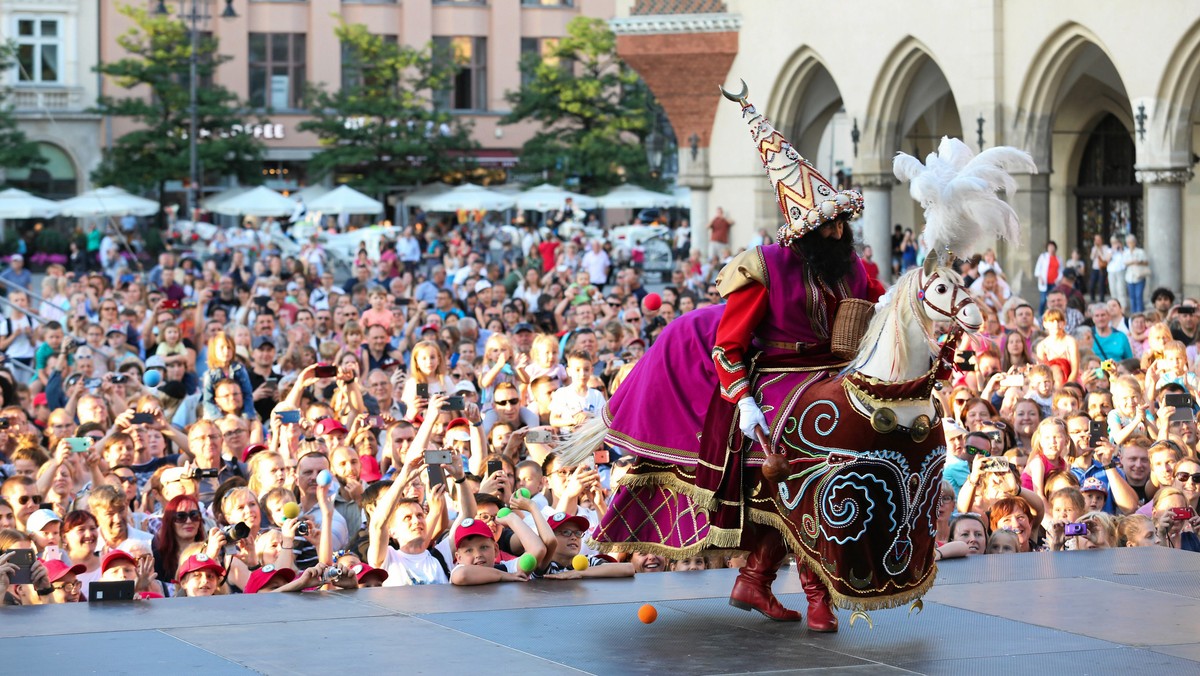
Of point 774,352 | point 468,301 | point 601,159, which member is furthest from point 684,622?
point 601,159

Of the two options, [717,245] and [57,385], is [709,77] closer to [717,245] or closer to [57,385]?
[717,245]

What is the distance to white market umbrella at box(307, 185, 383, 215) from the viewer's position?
41.2 metres

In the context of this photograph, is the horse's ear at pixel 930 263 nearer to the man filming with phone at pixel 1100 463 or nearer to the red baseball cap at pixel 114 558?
the red baseball cap at pixel 114 558

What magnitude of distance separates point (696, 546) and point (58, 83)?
160 feet

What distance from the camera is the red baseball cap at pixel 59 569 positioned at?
809cm

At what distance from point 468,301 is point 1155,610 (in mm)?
14195

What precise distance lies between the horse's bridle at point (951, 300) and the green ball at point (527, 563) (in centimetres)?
242

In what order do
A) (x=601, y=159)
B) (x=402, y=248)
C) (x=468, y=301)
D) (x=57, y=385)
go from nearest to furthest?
(x=57, y=385)
(x=468, y=301)
(x=402, y=248)
(x=601, y=159)

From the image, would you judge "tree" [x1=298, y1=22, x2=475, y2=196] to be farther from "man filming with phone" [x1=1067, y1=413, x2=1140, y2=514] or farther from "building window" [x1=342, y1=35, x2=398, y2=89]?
"man filming with phone" [x1=1067, y1=413, x2=1140, y2=514]

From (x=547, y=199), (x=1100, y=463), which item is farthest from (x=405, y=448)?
(x=547, y=199)

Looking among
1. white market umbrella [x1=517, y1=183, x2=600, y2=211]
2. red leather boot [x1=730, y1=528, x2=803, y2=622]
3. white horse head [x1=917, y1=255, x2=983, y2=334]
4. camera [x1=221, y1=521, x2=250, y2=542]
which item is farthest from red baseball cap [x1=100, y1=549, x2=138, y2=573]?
white market umbrella [x1=517, y1=183, x2=600, y2=211]

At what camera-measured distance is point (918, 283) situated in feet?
21.5

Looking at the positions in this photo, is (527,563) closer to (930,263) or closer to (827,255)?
(827,255)

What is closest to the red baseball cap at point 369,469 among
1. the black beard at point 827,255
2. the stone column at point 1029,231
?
the black beard at point 827,255
